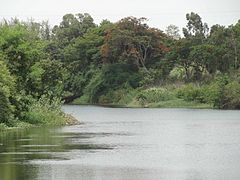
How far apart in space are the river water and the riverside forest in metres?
11.0

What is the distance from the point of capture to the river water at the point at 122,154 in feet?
72.8

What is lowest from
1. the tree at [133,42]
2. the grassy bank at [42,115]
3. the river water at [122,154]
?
the river water at [122,154]

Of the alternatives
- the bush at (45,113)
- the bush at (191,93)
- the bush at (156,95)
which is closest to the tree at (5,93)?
the bush at (45,113)

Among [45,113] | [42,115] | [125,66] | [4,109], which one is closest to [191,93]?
[125,66]

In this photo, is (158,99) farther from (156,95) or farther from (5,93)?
(5,93)

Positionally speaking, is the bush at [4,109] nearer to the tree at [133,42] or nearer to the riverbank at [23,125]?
the riverbank at [23,125]

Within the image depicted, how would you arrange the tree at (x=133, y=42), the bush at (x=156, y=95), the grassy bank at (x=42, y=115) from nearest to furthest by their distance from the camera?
the grassy bank at (x=42, y=115) < the bush at (x=156, y=95) < the tree at (x=133, y=42)

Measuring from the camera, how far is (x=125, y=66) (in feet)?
358

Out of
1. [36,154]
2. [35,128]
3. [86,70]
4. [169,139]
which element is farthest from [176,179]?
[86,70]

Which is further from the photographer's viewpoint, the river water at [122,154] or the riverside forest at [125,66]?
the riverside forest at [125,66]

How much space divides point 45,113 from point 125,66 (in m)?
58.4

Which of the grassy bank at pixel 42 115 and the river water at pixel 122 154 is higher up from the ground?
the grassy bank at pixel 42 115

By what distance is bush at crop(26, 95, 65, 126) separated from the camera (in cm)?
5025

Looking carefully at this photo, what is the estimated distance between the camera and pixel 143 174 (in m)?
22.2
